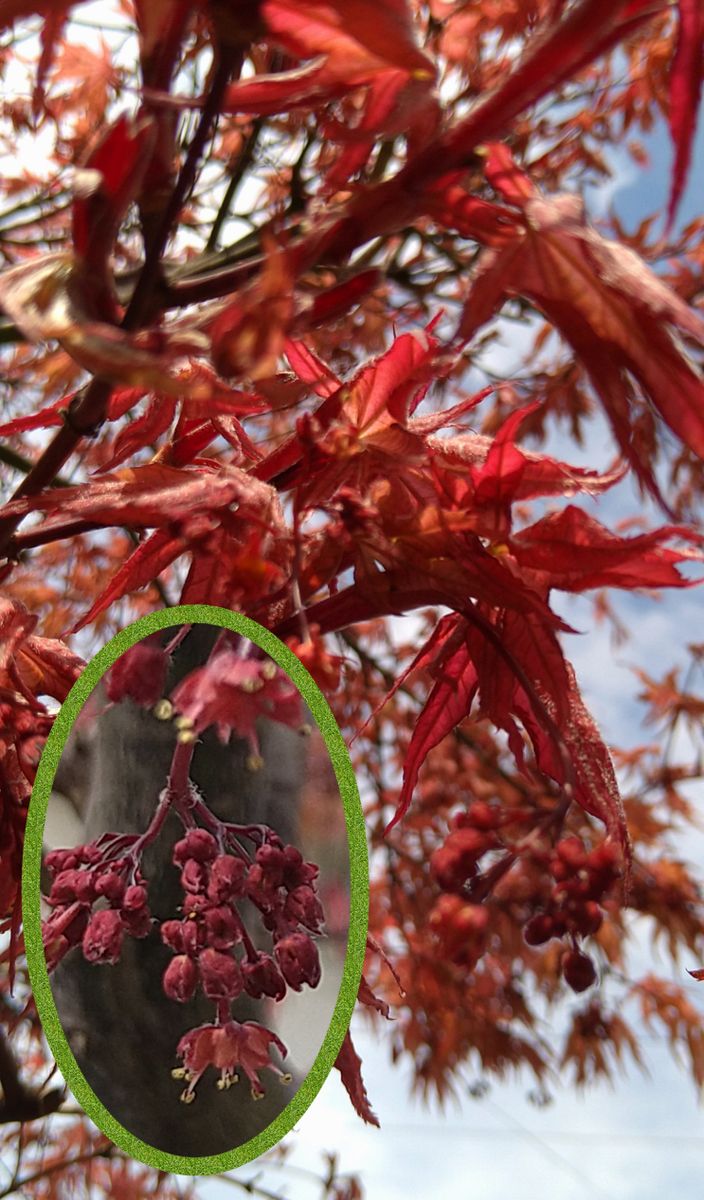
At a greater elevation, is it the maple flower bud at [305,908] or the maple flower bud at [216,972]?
the maple flower bud at [305,908]

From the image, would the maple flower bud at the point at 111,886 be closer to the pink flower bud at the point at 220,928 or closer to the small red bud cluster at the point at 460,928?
the pink flower bud at the point at 220,928

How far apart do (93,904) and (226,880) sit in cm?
6

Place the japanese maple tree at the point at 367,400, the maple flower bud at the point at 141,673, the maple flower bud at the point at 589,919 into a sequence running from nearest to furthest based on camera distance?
the japanese maple tree at the point at 367,400 → the maple flower bud at the point at 141,673 → the maple flower bud at the point at 589,919

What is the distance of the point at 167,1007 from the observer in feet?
1.32

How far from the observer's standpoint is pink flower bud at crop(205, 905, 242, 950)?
0.38m

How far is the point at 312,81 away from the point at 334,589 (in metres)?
0.21

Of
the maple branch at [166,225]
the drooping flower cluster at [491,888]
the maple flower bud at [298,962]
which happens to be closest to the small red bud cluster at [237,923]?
the maple flower bud at [298,962]

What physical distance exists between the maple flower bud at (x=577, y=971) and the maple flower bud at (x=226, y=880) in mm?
429

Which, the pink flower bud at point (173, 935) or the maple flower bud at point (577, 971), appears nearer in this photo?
the pink flower bud at point (173, 935)

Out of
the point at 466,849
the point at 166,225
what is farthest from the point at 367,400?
the point at 466,849

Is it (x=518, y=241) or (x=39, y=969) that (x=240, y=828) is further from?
(x=518, y=241)

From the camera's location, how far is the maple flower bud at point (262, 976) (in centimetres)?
40

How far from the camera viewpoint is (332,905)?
1.33 ft

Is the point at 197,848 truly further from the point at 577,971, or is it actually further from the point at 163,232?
the point at 577,971
